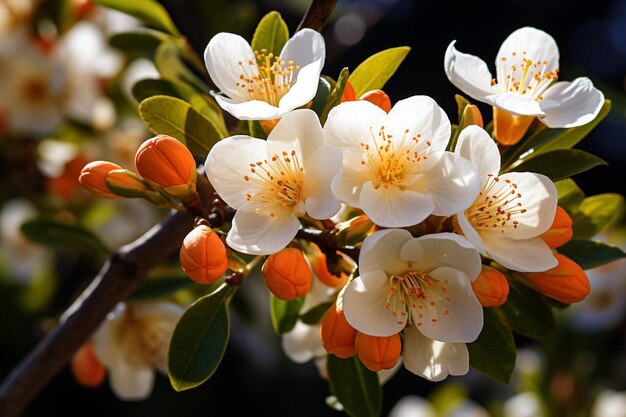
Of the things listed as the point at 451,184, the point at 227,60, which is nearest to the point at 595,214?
the point at 451,184

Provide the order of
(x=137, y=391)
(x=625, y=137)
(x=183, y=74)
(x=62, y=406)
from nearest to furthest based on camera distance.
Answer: (x=183, y=74), (x=137, y=391), (x=62, y=406), (x=625, y=137)

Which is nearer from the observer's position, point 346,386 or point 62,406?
point 346,386

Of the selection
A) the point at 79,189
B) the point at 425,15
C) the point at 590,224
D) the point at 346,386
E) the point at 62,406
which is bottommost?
the point at 62,406

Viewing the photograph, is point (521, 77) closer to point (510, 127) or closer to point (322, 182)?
point (510, 127)

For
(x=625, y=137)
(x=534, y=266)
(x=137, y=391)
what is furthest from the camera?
(x=625, y=137)

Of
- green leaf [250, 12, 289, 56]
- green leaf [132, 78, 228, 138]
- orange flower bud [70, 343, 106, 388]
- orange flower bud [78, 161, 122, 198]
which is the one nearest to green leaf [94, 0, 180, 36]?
green leaf [132, 78, 228, 138]

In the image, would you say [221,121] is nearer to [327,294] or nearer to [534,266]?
[327,294]

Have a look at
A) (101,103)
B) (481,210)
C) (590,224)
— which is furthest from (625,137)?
(481,210)
